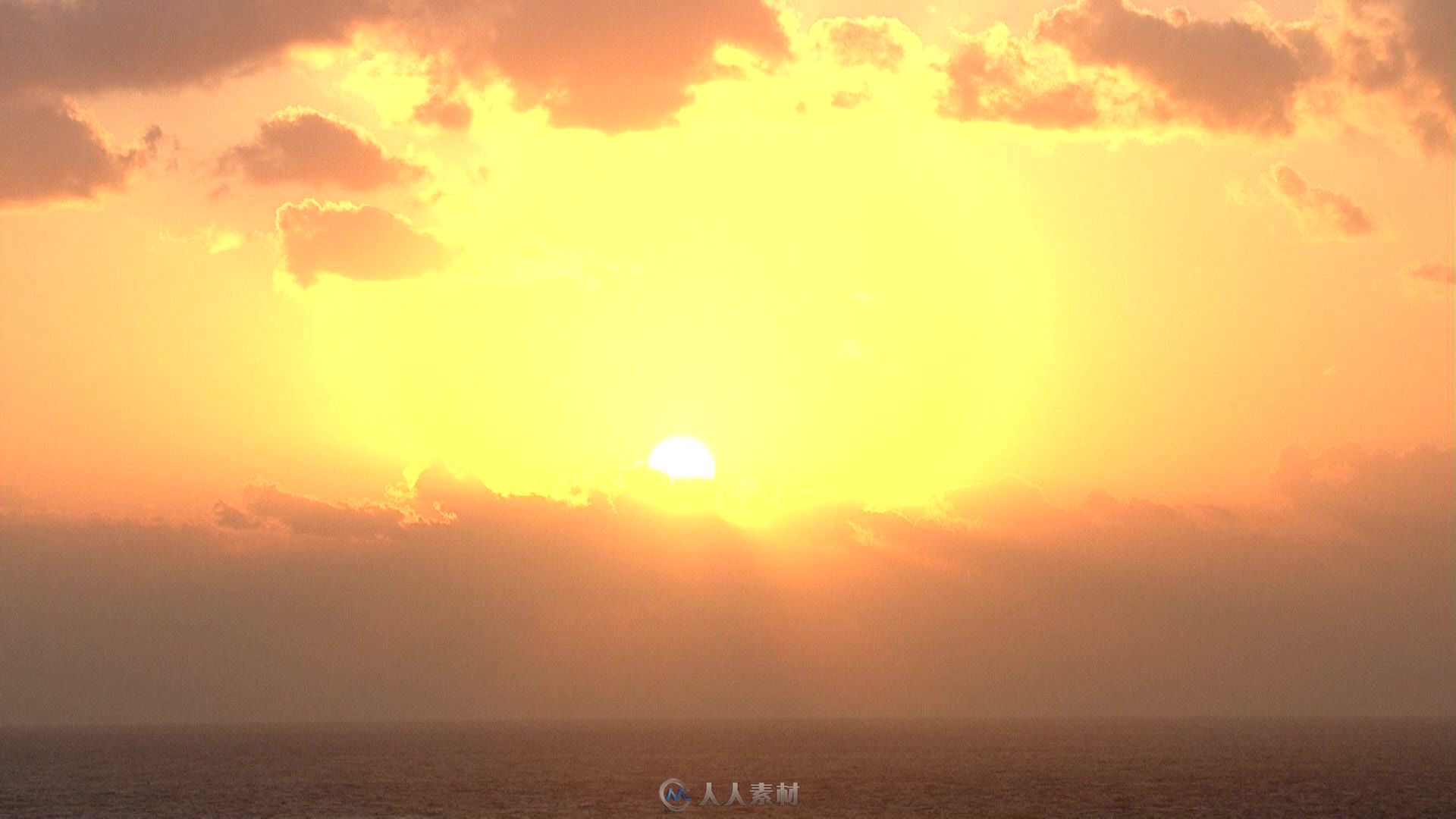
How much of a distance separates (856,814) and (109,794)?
293ft

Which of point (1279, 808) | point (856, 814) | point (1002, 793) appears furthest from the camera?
point (1002, 793)

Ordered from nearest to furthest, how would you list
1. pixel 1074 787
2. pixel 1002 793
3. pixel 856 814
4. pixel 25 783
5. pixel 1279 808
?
pixel 856 814 → pixel 1279 808 → pixel 1002 793 → pixel 1074 787 → pixel 25 783

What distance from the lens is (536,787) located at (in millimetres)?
174500

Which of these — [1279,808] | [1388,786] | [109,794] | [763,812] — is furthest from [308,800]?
[1388,786]

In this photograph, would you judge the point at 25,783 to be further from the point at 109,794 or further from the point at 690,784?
the point at 690,784

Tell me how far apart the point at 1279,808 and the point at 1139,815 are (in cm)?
2016

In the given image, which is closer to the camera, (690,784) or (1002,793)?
(1002,793)

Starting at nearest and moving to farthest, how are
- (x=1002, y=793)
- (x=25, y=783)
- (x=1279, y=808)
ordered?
(x=1279, y=808), (x=1002, y=793), (x=25, y=783)

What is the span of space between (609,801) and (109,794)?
61.3m

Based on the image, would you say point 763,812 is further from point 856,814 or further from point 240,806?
point 240,806

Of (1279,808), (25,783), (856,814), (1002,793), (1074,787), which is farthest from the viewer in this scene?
(25,783)

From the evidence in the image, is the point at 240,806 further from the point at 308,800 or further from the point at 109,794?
the point at 109,794

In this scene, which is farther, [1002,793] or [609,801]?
[1002,793]

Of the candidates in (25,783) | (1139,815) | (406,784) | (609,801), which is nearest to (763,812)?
(609,801)
